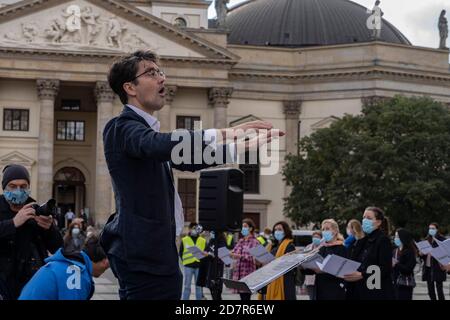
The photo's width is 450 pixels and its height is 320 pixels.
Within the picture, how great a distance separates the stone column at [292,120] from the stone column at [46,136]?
15.2 meters

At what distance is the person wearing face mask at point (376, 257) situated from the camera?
13430mm

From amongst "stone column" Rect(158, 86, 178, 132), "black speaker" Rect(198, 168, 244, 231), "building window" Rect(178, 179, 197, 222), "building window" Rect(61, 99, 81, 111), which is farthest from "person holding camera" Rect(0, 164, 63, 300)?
"building window" Rect(61, 99, 81, 111)

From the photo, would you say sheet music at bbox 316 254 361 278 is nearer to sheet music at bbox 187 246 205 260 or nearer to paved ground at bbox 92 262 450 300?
sheet music at bbox 187 246 205 260

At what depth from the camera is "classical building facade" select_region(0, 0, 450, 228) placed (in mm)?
60531

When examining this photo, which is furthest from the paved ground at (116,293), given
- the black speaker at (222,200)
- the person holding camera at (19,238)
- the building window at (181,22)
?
the building window at (181,22)

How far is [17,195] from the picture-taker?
813cm

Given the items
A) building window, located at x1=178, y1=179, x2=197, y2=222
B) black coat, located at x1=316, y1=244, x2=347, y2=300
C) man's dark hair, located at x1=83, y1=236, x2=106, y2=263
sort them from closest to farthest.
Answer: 1. man's dark hair, located at x1=83, y1=236, x2=106, y2=263
2. black coat, located at x1=316, y1=244, x2=347, y2=300
3. building window, located at x1=178, y1=179, x2=197, y2=222

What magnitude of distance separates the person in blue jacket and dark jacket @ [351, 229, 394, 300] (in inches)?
278

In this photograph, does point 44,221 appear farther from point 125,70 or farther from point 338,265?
point 338,265

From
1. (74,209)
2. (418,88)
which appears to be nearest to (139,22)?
(74,209)

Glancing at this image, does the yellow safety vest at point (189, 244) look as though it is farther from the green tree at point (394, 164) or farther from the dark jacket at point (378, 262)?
the green tree at point (394, 164)

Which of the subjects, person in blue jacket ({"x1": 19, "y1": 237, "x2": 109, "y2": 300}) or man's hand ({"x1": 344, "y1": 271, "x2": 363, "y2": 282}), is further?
man's hand ({"x1": 344, "y1": 271, "x2": 363, "y2": 282})

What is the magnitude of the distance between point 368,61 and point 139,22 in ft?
47.5
